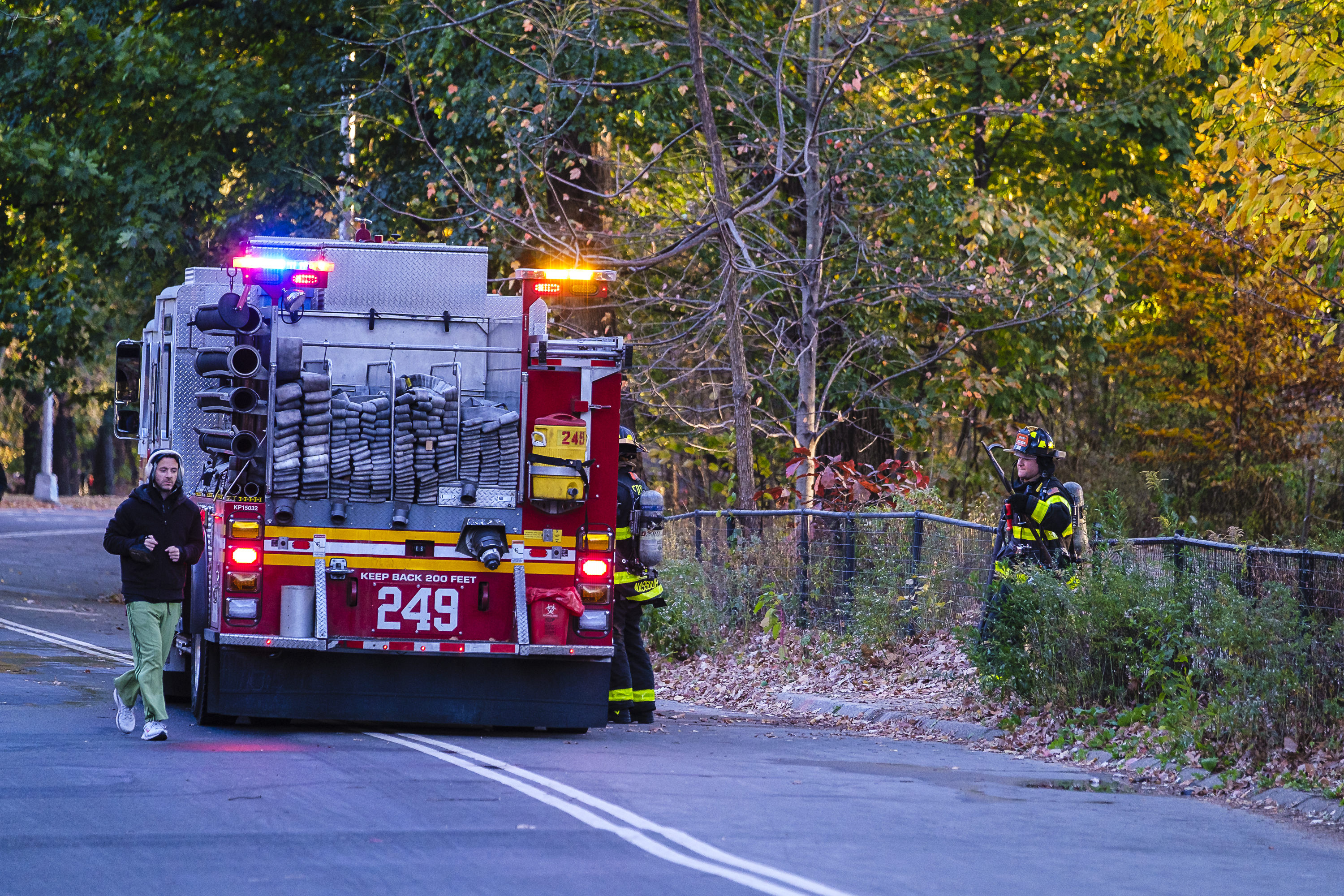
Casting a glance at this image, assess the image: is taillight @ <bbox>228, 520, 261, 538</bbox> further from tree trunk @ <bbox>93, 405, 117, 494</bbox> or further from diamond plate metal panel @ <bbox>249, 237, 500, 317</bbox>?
tree trunk @ <bbox>93, 405, 117, 494</bbox>

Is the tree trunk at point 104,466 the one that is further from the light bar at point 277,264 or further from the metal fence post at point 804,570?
the light bar at point 277,264

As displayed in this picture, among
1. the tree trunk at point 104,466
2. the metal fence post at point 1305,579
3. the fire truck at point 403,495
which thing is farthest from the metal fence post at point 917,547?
the tree trunk at point 104,466

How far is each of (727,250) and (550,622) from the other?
6.83 meters

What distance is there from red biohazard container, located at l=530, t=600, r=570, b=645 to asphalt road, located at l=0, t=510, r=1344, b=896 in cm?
68

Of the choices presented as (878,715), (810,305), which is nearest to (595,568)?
(878,715)

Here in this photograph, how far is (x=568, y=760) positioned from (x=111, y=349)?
40.8 m

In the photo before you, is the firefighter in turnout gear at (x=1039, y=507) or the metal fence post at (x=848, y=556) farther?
the metal fence post at (x=848, y=556)

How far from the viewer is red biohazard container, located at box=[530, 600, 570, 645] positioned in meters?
11.0

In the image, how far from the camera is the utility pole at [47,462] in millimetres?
54312

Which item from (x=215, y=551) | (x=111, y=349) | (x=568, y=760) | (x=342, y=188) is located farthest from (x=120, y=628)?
(x=111, y=349)

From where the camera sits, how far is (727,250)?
55.8 ft

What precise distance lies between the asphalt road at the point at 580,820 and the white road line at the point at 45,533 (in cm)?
2455

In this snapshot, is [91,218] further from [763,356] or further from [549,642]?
[549,642]

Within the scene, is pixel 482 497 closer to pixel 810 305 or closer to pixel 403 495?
pixel 403 495
